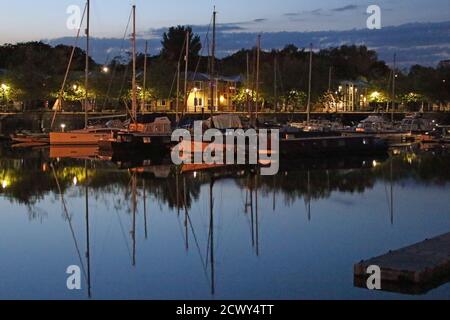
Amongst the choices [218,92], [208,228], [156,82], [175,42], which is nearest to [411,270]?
[208,228]

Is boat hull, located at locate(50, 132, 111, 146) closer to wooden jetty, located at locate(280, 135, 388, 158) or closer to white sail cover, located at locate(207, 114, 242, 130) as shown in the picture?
white sail cover, located at locate(207, 114, 242, 130)

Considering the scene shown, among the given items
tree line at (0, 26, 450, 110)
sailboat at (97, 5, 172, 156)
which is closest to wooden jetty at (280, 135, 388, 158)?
sailboat at (97, 5, 172, 156)

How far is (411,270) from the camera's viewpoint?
1545 centimetres

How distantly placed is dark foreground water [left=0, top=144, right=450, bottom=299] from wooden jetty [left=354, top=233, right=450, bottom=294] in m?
0.24

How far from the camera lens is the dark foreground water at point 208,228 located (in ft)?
54.9

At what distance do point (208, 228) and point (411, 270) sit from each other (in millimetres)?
9485

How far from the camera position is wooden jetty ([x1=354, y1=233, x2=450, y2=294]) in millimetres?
15406

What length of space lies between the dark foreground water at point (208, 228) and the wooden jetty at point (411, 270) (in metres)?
0.24

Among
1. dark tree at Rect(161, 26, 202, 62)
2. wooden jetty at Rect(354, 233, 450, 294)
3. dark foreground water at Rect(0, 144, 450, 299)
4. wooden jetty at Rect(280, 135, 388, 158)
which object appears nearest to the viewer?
wooden jetty at Rect(354, 233, 450, 294)

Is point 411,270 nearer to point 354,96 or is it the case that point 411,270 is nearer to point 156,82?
point 156,82

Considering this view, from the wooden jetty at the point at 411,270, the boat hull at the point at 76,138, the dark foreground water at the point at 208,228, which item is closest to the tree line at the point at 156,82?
the boat hull at the point at 76,138

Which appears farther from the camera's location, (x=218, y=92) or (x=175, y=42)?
(x=175, y=42)

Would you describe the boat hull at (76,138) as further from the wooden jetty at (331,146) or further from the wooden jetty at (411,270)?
the wooden jetty at (411,270)

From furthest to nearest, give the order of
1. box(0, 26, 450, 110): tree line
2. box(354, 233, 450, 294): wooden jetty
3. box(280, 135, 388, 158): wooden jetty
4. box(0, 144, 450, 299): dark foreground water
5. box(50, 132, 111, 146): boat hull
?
box(0, 26, 450, 110): tree line
box(50, 132, 111, 146): boat hull
box(280, 135, 388, 158): wooden jetty
box(0, 144, 450, 299): dark foreground water
box(354, 233, 450, 294): wooden jetty
